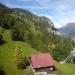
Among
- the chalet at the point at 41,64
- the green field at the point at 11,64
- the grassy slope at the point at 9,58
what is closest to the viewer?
the grassy slope at the point at 9,58

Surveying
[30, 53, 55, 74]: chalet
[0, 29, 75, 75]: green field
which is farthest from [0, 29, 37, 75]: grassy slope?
[30, 53, 55, 74]: chalet

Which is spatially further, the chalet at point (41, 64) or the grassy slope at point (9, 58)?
the chalet at point (41, 64)

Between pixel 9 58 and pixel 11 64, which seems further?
pixel 9 58

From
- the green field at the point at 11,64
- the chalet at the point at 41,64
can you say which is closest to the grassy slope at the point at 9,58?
the green field at the point at 11,64

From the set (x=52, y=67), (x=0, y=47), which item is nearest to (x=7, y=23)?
(x=0, y=47)

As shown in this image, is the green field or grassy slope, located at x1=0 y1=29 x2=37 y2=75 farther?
the green field

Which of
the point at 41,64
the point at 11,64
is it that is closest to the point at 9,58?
the point at 11,64

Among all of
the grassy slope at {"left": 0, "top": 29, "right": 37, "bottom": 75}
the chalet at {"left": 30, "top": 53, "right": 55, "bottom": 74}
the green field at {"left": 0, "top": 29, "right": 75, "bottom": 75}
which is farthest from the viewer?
the chalet at {"left": 30, "top": 53, "right": 55, "bottom": 74}

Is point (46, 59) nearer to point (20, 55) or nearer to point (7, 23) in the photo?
point (20, 55)

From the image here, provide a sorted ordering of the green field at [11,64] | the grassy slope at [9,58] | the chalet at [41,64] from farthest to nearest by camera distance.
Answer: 1. the chalet at [41,64]
2. the green field at [11,64]
3. the grassy slope at [9,58]

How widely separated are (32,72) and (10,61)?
10561 millimetres

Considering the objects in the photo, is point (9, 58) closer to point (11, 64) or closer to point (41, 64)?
point (11, 64)

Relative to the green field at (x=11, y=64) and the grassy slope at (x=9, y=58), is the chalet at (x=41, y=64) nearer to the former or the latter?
the green field at (x=11, y=64)

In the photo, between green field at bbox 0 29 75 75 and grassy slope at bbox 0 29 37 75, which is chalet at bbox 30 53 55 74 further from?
grassy slope at bbox 0 29 37 75
